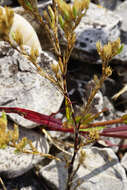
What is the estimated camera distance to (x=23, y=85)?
141cm

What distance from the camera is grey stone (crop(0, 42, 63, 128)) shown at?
1.37m

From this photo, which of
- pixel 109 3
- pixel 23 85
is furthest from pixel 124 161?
pixel 109 3

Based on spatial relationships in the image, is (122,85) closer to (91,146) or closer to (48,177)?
(91,146)

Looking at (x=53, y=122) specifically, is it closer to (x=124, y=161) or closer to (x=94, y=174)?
(x=94, y=174)

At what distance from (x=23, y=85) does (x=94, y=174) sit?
74 cm

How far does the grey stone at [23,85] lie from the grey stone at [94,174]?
330 mm

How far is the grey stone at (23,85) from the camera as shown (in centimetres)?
137

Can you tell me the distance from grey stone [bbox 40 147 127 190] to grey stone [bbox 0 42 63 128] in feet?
1.08

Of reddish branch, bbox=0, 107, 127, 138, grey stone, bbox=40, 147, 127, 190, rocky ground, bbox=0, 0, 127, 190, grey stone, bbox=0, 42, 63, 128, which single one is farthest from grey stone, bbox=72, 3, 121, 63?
Answer: grey stone, bbox=40, 147, 127, 190

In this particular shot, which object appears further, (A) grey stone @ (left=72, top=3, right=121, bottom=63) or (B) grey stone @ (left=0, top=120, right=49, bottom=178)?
(A) grey stone @ (left=72, top=3, right=121, bottom=63)

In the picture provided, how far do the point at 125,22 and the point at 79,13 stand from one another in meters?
1.55

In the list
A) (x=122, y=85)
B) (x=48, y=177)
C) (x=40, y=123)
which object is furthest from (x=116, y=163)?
(x=122, y=85)

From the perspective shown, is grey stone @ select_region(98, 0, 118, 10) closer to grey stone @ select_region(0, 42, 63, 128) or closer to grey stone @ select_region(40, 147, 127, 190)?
grey stone @ select_region(0, 42, 63, 128)

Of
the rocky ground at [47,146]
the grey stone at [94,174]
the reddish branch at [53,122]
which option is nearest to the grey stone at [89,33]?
the rocky ground at [47,146]
